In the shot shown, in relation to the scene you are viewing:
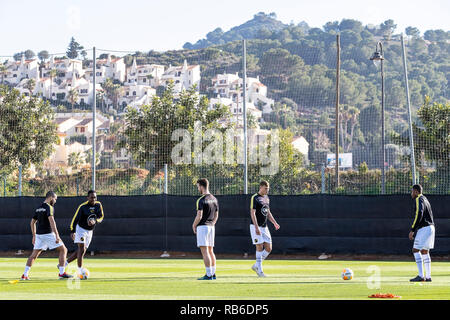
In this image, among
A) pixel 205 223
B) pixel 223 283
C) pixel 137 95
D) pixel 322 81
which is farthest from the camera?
pixel 137 95

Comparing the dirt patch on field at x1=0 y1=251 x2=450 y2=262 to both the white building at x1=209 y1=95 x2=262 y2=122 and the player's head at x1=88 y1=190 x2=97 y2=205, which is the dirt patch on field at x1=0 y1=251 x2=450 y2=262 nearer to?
the white building at x1=209 y1=95 x2=262 y2=122

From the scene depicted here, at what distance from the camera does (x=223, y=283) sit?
13.5 meters

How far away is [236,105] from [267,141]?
2764mm

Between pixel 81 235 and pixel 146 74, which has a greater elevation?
pixel 146 74

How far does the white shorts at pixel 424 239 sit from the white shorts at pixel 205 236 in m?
4.24

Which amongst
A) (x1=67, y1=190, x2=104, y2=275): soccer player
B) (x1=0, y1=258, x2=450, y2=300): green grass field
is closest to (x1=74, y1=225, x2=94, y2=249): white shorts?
(x1=67, y1=190, x2=104, y2=275): soccer player

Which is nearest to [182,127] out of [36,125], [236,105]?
[236,105]

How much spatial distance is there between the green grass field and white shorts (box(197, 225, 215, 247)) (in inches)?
30.3

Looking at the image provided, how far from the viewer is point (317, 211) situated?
22.4 metres

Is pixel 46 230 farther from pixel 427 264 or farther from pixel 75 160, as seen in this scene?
pixel 75 160

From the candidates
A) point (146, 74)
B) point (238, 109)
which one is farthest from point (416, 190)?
point (146, 74)

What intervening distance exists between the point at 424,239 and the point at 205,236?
456cm

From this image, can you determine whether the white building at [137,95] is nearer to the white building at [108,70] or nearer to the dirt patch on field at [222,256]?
the white building at [108,70]
